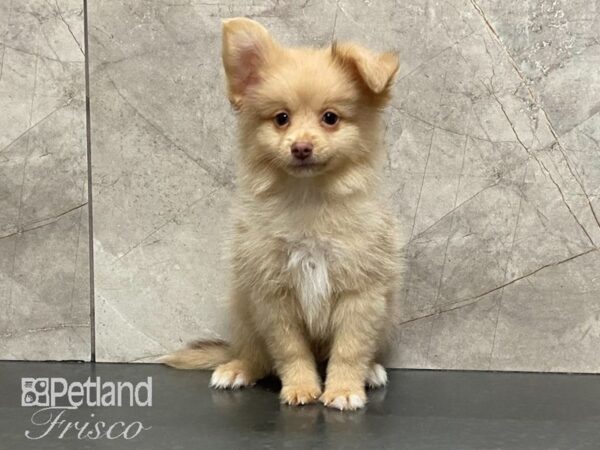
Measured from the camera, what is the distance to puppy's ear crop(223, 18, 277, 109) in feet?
6.24

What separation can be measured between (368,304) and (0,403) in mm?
1010

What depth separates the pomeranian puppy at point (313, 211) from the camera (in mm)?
1871

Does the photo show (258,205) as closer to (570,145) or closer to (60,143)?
(60,143)

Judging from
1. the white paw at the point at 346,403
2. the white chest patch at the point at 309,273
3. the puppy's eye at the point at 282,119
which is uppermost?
the puppy's eye at the point at 282,119

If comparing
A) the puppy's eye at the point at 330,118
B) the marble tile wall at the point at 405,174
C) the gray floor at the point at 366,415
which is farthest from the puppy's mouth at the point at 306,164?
the gray floor at the point at 366,415

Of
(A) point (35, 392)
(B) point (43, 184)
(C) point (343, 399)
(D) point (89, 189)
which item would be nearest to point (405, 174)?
(C) point (343, 399)

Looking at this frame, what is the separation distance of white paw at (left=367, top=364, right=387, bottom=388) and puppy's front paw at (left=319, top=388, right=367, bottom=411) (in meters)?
0.18

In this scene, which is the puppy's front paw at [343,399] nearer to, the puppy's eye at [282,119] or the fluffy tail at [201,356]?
the fluffy tail at [201,356]

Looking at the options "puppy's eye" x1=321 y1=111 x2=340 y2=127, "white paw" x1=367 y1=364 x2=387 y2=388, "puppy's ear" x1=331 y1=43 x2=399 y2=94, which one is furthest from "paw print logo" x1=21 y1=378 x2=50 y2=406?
"puppy's ear" x1=331 y1=43 x2=399 y2=94

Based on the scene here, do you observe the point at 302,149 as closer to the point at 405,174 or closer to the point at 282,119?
the point at 282,119

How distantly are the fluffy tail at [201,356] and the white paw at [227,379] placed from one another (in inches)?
5.2

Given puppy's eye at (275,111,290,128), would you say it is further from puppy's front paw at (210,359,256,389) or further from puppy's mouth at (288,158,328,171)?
puppy's front paw at (210,359,256,389)

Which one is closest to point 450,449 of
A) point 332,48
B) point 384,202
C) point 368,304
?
point 368,304

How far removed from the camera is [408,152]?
7.52 ft
